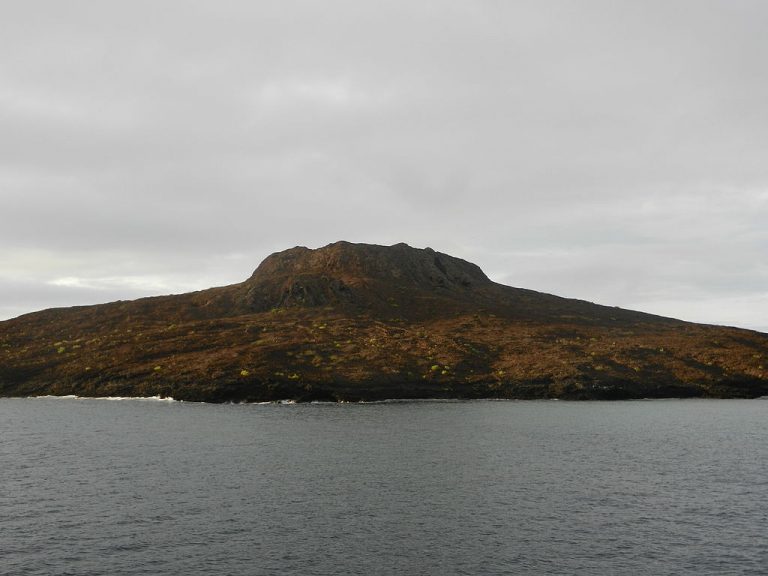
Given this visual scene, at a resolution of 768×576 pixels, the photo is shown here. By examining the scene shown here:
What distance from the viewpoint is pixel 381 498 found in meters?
46.8

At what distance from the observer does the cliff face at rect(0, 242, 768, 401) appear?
13538 cm

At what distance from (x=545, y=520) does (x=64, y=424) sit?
7191cm

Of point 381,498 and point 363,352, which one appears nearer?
point 381,498

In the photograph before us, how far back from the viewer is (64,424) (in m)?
88.4

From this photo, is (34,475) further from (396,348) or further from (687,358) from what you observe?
(687,358)

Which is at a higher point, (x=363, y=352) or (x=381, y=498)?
(x=363, y=352)

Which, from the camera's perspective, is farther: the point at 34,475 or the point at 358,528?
the point at 34,475

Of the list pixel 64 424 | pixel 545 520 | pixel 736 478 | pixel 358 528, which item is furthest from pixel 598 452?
pixel 64 424

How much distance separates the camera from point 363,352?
493 ft

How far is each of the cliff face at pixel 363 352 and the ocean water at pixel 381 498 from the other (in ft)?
148

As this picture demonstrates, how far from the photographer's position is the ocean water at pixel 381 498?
110 feet

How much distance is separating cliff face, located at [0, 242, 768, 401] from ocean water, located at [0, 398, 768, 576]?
45.1 m

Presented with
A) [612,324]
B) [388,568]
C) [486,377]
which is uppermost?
[612,324]

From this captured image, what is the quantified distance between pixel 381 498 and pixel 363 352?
104 meters
